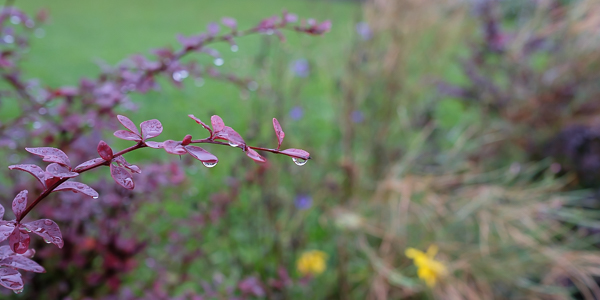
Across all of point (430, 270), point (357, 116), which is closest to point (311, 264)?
point (430, 270)

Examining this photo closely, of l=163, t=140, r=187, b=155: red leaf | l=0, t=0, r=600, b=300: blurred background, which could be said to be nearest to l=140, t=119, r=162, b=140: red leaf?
l=163, t=140, r=187, b=155: red leaf

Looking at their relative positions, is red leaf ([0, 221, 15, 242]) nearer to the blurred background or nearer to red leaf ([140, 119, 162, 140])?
red leaf ([140, 119, 162, 140])

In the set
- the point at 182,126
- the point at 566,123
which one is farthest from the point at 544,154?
the point at 182,126

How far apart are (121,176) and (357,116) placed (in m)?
2.32

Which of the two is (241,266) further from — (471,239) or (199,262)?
(471,239)

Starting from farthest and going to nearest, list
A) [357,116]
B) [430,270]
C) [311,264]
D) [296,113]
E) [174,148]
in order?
[296,113], [357,116], [311,264], [430,270], [174,148]

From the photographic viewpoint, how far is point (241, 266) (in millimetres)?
1930

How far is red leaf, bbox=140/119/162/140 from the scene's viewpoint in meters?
0.52

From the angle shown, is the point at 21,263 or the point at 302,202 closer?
the point at 21,263

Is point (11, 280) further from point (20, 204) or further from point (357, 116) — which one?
point (357, 116)

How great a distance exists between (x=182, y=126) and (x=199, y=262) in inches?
87.8

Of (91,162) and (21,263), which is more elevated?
(91,162)

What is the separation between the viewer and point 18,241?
50 cm

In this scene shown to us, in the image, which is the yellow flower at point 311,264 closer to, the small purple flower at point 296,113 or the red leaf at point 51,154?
the small purple flower at point 296,113
